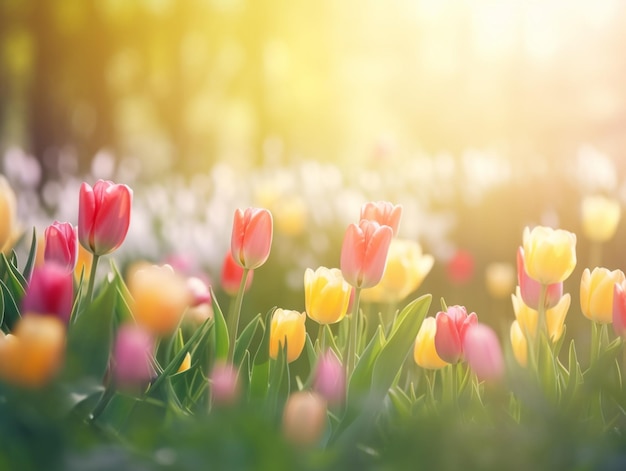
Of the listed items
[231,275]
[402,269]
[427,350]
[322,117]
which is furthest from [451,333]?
[322,117]

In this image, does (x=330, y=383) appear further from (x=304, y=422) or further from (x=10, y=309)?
(x=10, y=309)

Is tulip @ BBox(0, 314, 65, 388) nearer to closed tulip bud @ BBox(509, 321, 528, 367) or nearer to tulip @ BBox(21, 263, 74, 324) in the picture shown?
tulip @ BBox(21, 263, 74, 324)

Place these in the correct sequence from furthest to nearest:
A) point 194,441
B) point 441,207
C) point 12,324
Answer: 1. point 441,207
2. point 12,324
3. point 194,441

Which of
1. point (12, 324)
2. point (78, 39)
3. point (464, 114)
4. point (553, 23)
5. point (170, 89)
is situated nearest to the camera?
point (12, 324)

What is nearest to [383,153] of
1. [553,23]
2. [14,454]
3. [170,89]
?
[14,454]

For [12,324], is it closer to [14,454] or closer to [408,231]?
[14,454]

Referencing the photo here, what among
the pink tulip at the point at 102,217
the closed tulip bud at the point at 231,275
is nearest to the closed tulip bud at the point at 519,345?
the closed tulip bud at the point at 231,275
